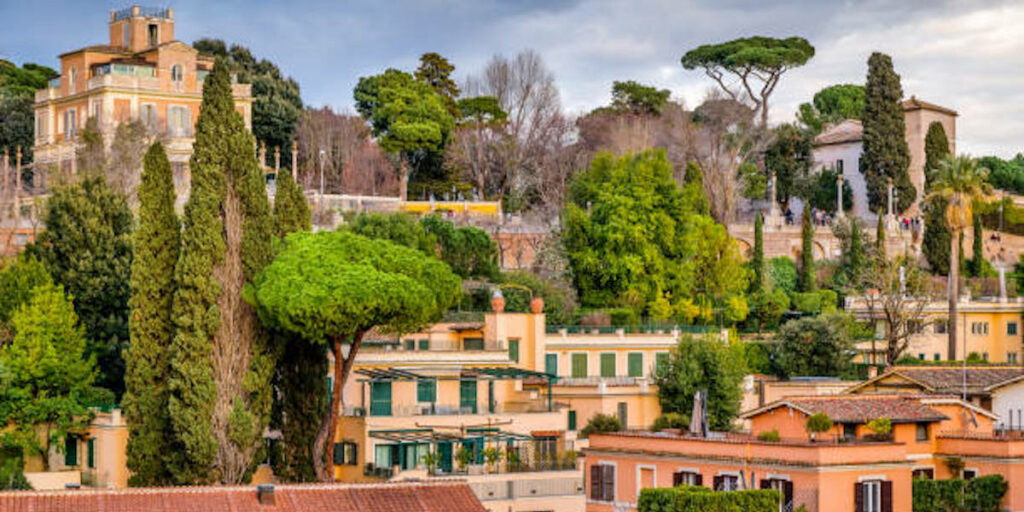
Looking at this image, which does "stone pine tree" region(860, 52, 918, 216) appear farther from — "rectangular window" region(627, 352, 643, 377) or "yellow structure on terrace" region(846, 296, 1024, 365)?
"rectangular window" region(627, 352, 643, 377)

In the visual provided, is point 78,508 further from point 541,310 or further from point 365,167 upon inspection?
point 365,167

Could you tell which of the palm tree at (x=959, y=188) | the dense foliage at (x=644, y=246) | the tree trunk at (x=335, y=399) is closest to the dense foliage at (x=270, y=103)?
the dense foliage at (x=644, y=246)

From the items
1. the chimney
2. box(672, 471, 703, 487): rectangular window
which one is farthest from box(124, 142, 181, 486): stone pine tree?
box(672, 471, 703, 487): rectangular window

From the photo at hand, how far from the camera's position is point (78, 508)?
37.7 m

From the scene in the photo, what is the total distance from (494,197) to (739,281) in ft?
57.6

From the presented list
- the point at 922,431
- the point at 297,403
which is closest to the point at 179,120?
the point at 297,403

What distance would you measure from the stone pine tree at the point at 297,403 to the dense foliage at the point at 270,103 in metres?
37.8

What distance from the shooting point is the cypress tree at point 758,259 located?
75688 millimetres

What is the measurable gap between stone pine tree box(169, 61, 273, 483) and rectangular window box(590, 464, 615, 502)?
8.22 meters

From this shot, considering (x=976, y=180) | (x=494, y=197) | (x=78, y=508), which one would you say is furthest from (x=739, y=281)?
(x=78, y=508)

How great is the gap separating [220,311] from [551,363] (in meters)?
16.8

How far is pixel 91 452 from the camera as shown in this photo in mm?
52375

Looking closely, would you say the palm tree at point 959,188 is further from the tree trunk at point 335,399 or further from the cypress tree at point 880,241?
the tree trunk at point 335,399

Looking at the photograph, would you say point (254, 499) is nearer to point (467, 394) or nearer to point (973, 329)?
point (467, 394)
